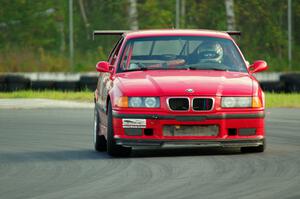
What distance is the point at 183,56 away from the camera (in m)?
15.5

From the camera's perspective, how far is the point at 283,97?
30.9 meters

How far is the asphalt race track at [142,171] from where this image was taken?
423 inches

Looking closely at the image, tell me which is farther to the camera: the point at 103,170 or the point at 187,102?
the point at 187,102

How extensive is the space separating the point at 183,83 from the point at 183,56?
1.27m

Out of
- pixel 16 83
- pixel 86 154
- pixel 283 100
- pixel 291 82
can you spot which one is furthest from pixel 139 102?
pixel 16 83

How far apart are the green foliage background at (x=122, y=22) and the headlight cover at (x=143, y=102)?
104 ft

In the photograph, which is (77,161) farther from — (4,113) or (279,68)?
(279,68)

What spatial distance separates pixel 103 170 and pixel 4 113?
12863mm

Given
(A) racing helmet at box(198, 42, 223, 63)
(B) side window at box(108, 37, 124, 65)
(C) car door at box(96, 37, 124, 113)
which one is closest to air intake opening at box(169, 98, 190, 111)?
(C) car door at box(96, 37, 124, 113)

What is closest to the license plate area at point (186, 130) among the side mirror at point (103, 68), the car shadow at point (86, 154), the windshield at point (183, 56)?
the car shadow at point (86, 154)

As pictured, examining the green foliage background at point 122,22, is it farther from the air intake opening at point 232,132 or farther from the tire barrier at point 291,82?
the air intake opening at point 232,132

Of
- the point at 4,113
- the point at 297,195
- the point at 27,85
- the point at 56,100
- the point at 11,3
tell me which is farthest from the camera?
the point at 11,3

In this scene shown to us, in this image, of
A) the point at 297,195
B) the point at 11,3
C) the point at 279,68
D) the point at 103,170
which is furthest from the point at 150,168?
the point at 11,3

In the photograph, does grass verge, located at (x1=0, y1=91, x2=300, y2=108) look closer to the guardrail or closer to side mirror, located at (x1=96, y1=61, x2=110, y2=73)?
the guardrail
